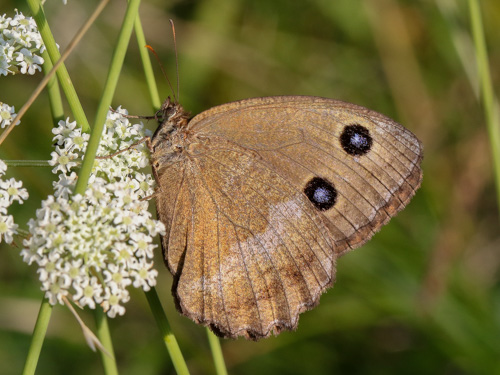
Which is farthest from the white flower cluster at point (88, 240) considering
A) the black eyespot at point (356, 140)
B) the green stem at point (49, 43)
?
the black eyespot at point (356, 140)

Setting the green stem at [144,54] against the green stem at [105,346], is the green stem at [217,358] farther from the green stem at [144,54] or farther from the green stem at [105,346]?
the green stem at [144,54]

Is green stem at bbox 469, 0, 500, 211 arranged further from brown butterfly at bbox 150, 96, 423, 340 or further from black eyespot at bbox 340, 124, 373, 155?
black eyespot at bbox 340, 124, 373, 155

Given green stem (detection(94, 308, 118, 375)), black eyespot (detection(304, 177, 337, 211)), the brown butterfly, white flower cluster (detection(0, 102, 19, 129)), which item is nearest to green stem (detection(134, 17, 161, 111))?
the brown butterfly

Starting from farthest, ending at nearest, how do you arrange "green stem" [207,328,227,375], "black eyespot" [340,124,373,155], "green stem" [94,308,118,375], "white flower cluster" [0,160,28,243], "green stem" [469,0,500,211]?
1. "black eyespot" [340,124,373,155]
2. "green stem" [469,0,500,211]
3. "green stem" [207,328,227,375]
4. "white flower cluster" [0,160,28,243]
5. "green stem" [94,308,118,375]

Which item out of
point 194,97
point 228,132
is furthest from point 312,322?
point 194,97

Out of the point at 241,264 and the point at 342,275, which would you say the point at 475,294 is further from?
the point at 241,264
